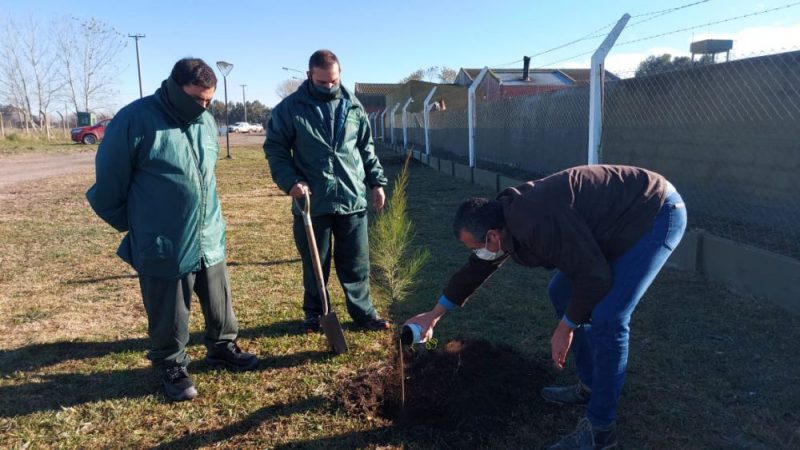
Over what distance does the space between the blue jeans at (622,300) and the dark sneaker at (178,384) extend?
2050 mm

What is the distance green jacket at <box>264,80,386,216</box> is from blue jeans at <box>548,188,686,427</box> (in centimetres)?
180

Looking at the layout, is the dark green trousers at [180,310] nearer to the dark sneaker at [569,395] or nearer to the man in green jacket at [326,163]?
the man in green jacket at [326,163]

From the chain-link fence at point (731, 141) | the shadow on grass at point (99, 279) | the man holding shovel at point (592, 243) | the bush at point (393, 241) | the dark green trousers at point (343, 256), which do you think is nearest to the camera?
the man holding shovel at point (592, 243)

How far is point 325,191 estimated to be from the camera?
3.40 metres

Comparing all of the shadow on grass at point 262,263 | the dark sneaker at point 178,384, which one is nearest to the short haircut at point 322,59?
the dark sneaker at point 178,384

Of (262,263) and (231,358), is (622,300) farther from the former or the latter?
(262,263)

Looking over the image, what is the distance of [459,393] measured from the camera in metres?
2.87

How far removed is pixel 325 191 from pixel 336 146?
294mm

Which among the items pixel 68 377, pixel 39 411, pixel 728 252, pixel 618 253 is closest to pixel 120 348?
pixel 68 377

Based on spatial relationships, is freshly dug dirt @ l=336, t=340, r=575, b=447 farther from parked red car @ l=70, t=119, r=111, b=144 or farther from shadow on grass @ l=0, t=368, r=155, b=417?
parked red car @ l=70, t=119, r=111, b=144

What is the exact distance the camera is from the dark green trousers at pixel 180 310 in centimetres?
279

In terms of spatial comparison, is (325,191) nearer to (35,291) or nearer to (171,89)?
(171,89)

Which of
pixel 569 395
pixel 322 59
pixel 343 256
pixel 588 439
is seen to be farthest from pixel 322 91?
pixel 588 439

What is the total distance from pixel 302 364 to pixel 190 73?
176 cm
